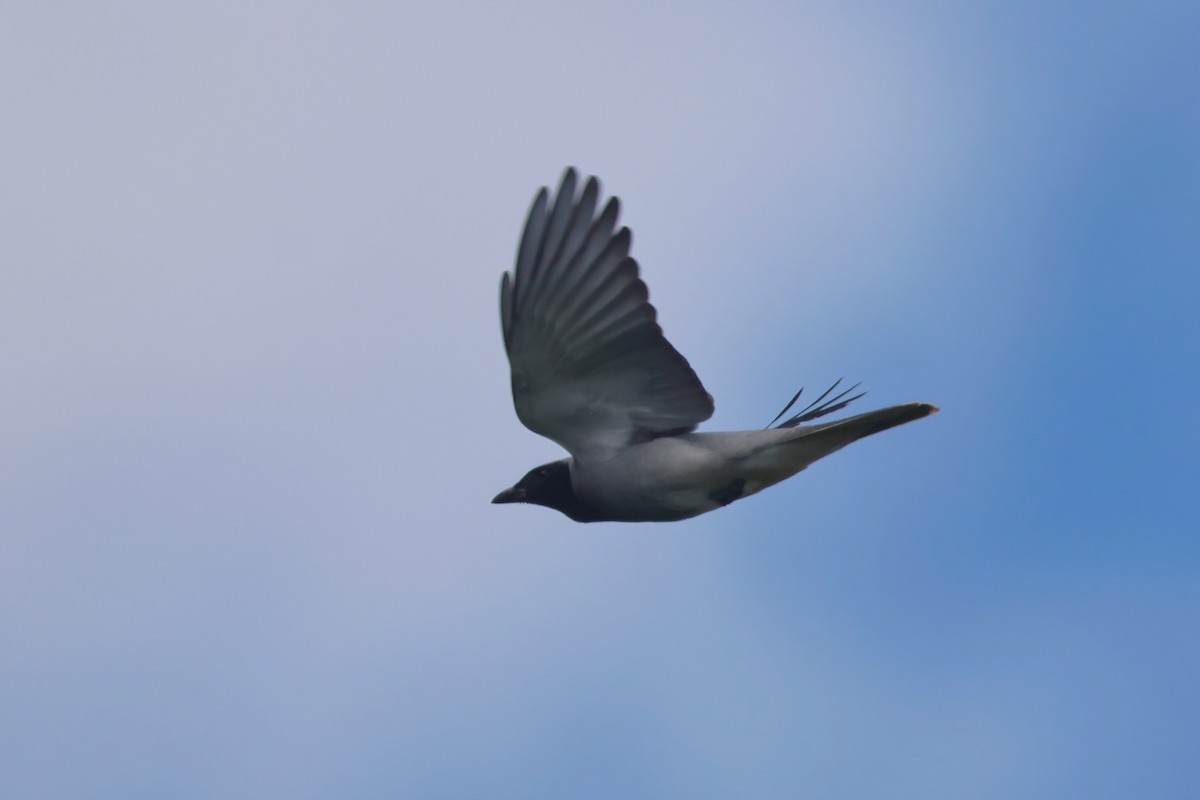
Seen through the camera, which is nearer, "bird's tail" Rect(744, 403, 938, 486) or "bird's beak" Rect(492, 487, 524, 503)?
"bird's tail" Rect(744, 403, 938, 486)

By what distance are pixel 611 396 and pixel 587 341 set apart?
59 cm

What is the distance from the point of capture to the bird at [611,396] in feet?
32.3

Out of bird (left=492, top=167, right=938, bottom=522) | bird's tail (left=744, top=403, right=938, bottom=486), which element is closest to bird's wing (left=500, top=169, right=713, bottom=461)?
bird (left=492, top=167, right=938, bottom=522)

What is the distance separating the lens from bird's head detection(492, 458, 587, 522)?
11.1 m

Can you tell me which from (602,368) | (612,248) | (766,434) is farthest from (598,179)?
(766,434)

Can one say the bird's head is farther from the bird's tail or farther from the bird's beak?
the bird's tail

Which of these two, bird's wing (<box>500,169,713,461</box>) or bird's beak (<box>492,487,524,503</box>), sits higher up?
bird's wing (<box>500,169,713,461</box>)

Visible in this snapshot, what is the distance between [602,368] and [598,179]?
4.85 ft

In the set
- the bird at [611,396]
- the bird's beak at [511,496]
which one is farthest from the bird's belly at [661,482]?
the bird's beak at [511,496]

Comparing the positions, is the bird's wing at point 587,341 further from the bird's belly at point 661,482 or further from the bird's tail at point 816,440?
the bird's tail at point 816,440

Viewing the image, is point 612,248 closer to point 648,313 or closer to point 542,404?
point 648,313

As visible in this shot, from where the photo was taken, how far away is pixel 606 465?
35.2 feet

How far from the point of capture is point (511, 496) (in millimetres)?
11602

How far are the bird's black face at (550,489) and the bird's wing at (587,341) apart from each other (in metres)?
0.32
